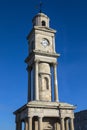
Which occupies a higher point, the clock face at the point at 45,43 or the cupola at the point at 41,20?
the cupola at the point at 41,20

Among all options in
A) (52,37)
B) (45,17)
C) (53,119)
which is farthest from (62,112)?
(45,17)

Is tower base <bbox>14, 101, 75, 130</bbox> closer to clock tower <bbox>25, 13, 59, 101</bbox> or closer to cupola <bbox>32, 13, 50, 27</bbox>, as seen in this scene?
clock tower <bbox>25, 13, 59, 101</bbox>

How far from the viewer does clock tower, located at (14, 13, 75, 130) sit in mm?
39312

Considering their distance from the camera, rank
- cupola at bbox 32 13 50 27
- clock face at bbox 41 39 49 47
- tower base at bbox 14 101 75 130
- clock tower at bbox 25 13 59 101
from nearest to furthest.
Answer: tower base at bbox 14 101 75 130
clock tower at bbox 25 13 59 101
clock face at bbox 41 39 49 47
cupola at bbox 32 13 50 27

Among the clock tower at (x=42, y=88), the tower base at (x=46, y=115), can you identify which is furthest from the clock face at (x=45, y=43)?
the tower base at (x=46, y=115)

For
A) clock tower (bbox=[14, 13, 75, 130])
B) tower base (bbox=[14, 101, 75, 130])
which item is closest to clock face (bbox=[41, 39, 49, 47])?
clock tower (bbox=[14, 13, 75, 130])

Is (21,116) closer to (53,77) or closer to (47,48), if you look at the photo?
(53,77)

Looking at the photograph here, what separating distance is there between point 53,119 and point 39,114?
3.70 meters

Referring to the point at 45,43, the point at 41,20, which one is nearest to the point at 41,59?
the point at 45,43

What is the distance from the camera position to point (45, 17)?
4941cm

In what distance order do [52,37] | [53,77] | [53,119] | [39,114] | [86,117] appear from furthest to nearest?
[86,117], [52,37], [53,77], [53,119], [39,114]

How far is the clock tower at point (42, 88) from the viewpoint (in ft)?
129

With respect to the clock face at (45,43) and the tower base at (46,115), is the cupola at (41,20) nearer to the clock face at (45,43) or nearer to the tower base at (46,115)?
the clock face at (45,43)

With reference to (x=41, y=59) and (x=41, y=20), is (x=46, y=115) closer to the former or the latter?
(x=41, y=59)
